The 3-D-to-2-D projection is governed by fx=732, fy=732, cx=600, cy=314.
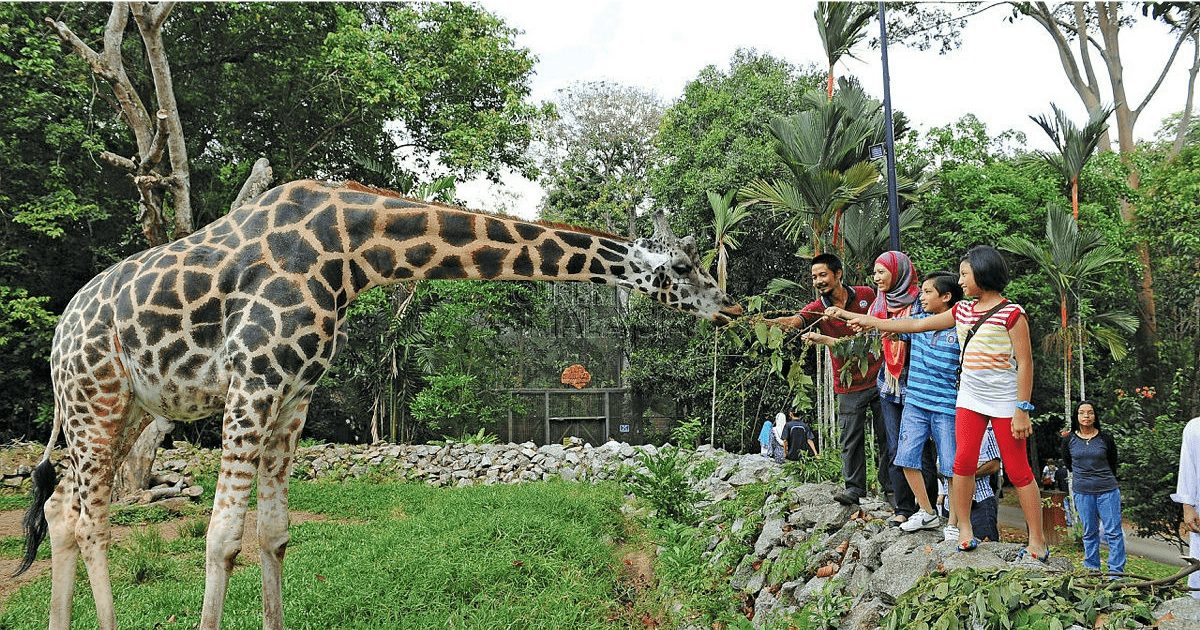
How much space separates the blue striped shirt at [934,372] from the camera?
383 cm

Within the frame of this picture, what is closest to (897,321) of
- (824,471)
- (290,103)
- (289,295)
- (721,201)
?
(824,471)

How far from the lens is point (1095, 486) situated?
6.06m

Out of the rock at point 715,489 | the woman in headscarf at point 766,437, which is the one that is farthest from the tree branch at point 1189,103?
the rock at point 715,489

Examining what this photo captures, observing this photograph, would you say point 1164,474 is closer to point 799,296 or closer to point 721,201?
point 799,296

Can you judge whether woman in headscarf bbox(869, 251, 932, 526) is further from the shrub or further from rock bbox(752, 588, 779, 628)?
the shrub

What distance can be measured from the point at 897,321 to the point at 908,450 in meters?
0.73

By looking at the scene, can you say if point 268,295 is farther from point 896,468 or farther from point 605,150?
point 605,150

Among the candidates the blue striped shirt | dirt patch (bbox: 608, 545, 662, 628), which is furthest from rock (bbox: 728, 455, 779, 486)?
the blue striped shirt

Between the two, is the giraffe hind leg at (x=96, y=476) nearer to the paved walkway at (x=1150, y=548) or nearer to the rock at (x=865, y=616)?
the rock at (x=865, y=616)

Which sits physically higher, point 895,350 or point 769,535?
point 895,350

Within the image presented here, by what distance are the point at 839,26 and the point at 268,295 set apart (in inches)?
289

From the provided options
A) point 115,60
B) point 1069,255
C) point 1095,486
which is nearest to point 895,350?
point 1095,486

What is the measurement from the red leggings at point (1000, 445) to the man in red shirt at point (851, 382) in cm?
92

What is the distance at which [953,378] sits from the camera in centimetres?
390
